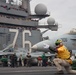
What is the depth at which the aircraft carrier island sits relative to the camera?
2579 inches

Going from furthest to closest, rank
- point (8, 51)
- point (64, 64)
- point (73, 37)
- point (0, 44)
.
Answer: point (0, 44)
point (8, 51)
point (73, 37)
point (64, 64)

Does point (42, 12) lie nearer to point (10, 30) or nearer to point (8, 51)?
point (10, 30)

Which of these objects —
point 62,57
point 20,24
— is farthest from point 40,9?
point 62,57

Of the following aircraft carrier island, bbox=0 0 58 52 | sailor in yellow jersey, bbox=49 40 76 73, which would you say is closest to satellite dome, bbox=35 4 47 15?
aircraft carrier island, bbox=0 0 58 52

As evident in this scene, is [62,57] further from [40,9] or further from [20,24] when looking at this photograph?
[20,24]

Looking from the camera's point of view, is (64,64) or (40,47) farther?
(40,47)

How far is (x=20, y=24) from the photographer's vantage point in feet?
245

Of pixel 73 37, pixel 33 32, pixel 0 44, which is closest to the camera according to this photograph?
pixel 73 37

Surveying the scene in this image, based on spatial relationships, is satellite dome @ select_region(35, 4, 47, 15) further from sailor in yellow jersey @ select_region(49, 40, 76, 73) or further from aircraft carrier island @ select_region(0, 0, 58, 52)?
sailor in yellow jersey @ select_region(49, 40, 76, 73)

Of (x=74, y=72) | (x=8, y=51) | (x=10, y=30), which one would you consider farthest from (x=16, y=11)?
(x=74, y=72)

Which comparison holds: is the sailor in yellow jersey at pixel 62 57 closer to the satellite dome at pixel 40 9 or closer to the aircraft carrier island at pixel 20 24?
the aircraft carrier island at pixel 20 24

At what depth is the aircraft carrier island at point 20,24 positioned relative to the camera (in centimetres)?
6550

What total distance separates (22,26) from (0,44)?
14906 mm

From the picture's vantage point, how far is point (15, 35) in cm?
6594
